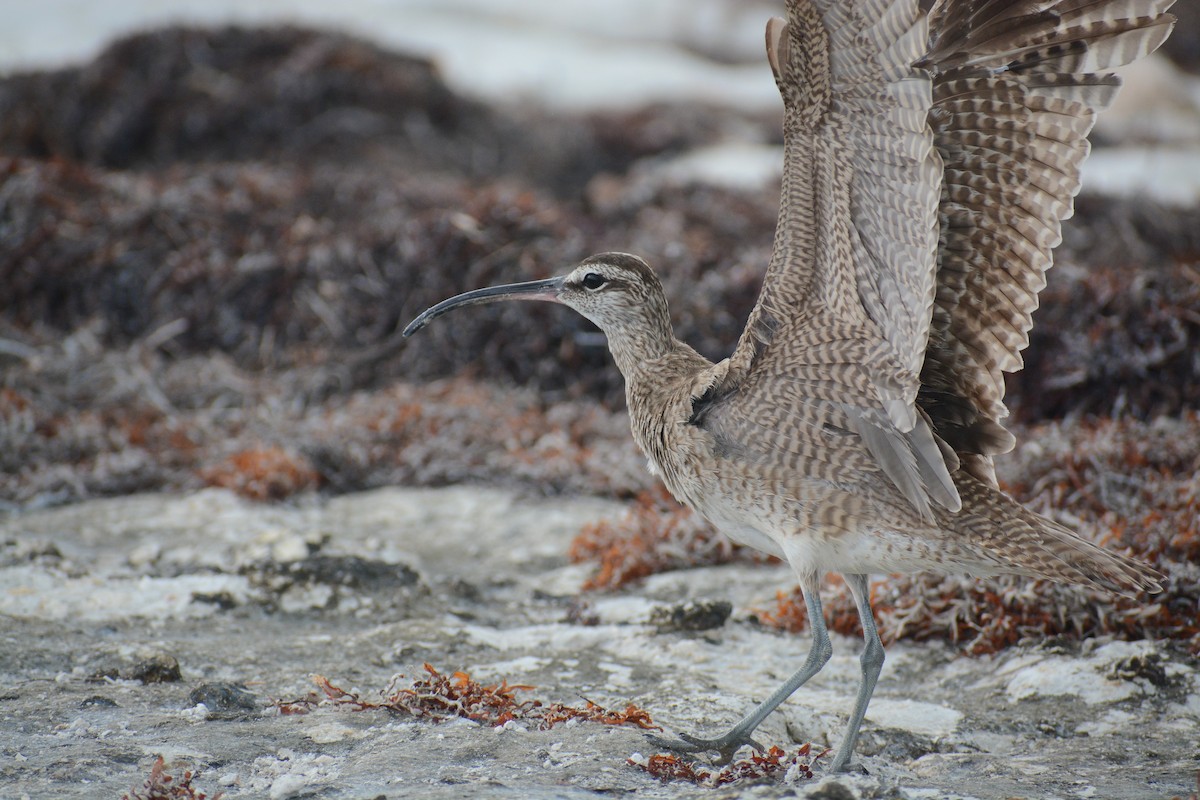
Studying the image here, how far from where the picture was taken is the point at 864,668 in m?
3.62

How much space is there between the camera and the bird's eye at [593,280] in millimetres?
4441

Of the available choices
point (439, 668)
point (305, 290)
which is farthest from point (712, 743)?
point (305, 290)

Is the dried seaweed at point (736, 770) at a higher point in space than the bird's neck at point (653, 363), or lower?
lower

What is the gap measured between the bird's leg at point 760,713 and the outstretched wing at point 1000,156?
75 cm

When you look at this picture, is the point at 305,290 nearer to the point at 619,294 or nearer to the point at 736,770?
the point at 619,294

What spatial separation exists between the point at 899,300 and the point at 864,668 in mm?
1204

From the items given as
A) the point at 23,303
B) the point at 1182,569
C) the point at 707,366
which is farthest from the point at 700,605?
the point at 23,303

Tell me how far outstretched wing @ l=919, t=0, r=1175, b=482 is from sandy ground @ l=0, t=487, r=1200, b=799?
0.94 meters

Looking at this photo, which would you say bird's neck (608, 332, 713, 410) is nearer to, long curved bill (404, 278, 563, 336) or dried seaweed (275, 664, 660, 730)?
long curved bill (404, 278, 563, 336)

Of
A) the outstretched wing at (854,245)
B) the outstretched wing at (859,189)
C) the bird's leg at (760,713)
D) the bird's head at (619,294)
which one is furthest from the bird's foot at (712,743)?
the bird's head at (619,294)

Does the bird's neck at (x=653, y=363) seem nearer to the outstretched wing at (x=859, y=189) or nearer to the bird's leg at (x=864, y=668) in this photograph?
the outstretched wing at (x=859, y=189)

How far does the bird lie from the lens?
329 cm

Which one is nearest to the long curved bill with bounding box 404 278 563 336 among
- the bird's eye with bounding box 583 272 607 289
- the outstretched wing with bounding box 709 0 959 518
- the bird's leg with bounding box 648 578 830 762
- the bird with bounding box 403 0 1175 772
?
the bird's eye with bounding box 583 272 607 289

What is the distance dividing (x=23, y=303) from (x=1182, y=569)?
25.9ft
